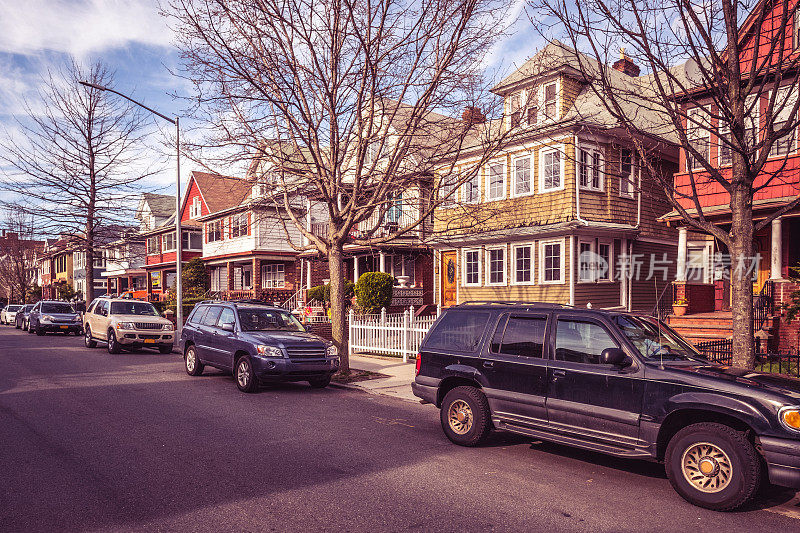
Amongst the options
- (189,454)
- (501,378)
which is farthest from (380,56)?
(189,454)

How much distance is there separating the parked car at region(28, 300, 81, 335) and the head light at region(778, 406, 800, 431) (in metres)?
29.5

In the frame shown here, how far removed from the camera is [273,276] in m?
37.6

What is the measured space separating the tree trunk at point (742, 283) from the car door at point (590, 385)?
9.47 feet

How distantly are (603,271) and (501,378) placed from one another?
1396 cm

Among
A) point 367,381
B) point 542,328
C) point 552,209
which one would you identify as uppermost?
point 552,209

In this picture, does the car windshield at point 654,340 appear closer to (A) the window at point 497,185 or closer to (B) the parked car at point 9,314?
(A) the window at point 497,185

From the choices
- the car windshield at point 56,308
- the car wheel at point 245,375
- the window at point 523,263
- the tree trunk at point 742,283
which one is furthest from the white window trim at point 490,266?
the car windshield at point 56,308

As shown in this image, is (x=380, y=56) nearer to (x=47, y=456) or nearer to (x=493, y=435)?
(x=493, y=435)

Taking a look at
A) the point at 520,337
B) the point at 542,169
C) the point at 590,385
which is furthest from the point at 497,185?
the point at 590,385

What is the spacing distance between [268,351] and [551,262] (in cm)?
1165

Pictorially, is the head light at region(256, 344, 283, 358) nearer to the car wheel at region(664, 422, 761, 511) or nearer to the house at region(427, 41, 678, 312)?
the car wheel at region(664, 422, 761, 511)

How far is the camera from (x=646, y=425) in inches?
234

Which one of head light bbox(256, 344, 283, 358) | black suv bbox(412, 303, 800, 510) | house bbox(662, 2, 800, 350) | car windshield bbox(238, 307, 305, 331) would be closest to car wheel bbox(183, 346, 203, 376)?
car windshield bbox(238, 307, 305, 331)

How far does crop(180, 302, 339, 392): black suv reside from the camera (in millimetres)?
11305
